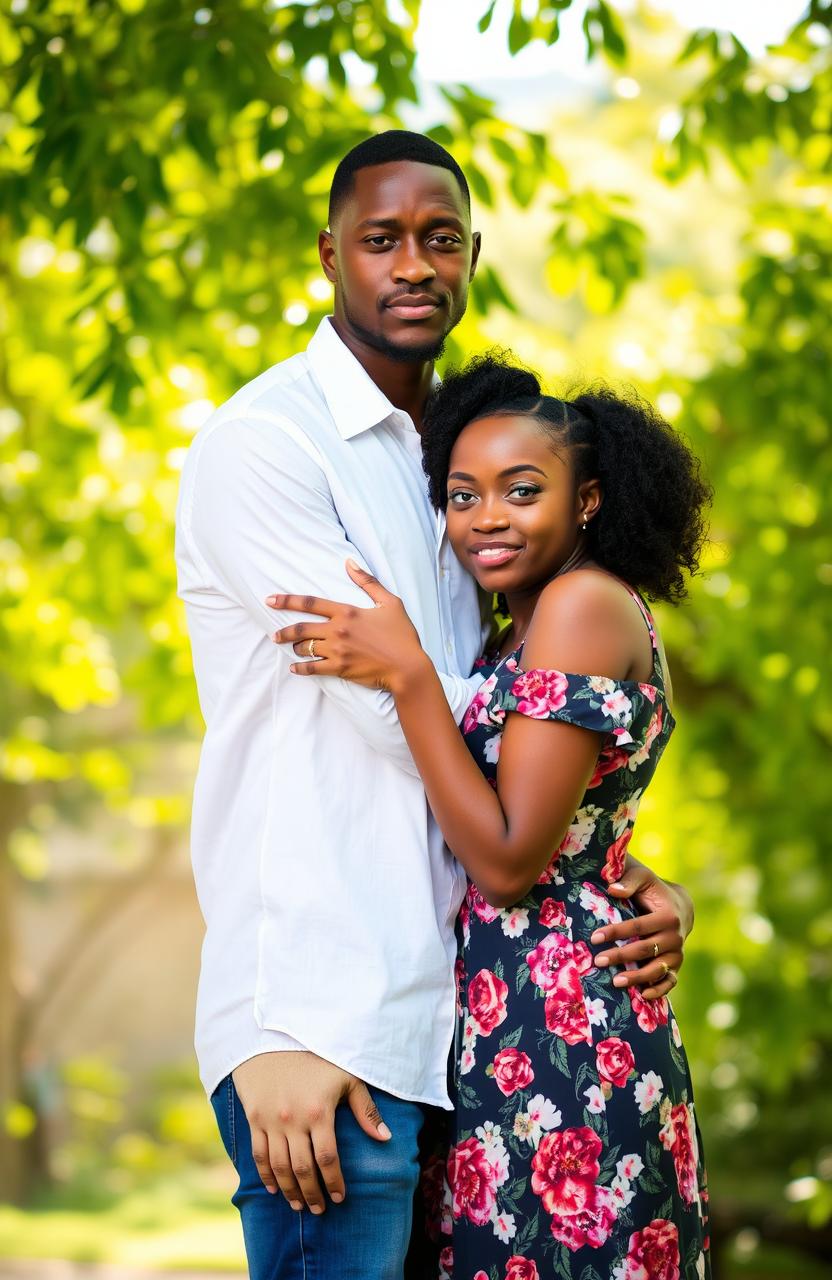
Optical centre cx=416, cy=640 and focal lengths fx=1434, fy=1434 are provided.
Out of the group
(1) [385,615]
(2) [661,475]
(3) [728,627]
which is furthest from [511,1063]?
(3) [728,627]

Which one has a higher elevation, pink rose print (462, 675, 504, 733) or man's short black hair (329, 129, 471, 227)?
man's short black hair (329, 129, 471, 227)

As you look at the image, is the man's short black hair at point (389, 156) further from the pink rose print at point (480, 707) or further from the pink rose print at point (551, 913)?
the pink rose print at point (551, 913)

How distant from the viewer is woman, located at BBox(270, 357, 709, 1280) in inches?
90.6

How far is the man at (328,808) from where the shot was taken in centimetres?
223

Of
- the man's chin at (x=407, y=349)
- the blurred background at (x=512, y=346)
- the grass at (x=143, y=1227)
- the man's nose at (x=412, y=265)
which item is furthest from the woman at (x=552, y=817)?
the grass at (x=143, y=1227)

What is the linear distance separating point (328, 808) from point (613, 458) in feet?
2.65

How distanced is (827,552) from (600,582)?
3.57 metres

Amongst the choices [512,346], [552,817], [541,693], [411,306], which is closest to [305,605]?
[541,693]

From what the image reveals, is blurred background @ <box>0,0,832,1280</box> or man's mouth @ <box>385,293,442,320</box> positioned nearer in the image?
man's mouth @ <box>385,293,442,320</box>

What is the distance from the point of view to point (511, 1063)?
2.34 m

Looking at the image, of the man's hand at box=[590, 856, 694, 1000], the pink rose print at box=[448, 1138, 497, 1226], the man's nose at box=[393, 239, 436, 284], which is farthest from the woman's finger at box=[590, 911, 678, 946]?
the man's nose at box=[393, 239, 436, 284]

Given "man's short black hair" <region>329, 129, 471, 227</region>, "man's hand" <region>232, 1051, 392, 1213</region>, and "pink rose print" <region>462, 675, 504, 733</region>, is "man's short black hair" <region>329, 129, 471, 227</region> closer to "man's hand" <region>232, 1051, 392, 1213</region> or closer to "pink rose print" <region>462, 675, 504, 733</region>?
"pink rose print" <region>462, 675, 504, 733</region>

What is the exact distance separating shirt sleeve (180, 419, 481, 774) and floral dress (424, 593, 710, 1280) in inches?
9.2

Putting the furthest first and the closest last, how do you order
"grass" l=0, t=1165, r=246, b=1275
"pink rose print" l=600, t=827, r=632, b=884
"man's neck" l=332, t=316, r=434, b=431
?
1. "grass" l=0, t=1165, r=246, b=1275
2. "man's neck" l=332, t=316, r=434, b=431
3. "pink rose print" l=600, t=827, r=632, b=884
